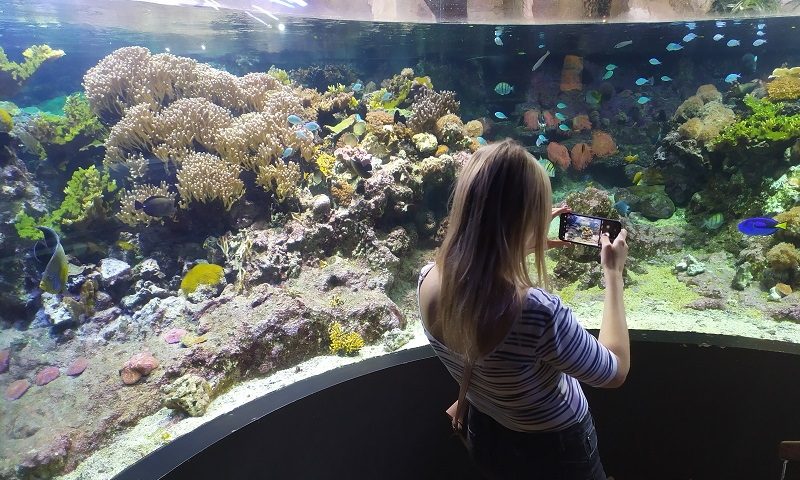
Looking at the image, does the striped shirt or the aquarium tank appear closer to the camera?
the striped shirt

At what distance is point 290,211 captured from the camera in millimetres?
5266

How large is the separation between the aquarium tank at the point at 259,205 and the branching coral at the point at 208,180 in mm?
32

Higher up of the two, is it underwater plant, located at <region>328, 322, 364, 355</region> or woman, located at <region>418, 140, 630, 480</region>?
woman, located at <region>418, 140, 630, 480</region>

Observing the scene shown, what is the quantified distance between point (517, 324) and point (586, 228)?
611mm

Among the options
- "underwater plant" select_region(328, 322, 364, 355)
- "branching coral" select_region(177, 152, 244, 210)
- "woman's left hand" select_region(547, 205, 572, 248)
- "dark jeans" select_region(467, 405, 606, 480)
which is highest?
"woman's left hand" select_region(547, 205, 572, 248)

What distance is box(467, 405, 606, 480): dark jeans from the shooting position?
1401 millimetres

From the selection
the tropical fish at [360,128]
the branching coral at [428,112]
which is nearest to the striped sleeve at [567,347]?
the branching coral at [428,112]

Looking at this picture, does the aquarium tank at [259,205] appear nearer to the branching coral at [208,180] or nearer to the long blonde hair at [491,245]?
the branching coral at [208,180]

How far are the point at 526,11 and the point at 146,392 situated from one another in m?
7.66

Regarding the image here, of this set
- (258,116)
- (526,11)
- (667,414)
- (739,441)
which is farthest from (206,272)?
(526,11)

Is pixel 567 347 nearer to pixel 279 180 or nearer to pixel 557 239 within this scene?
pixel 557 239

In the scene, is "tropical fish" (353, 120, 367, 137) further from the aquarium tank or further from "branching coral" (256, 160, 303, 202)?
"branching coral" (256, 160, 303, 202)

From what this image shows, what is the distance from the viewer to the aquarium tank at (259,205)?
12.0 ft

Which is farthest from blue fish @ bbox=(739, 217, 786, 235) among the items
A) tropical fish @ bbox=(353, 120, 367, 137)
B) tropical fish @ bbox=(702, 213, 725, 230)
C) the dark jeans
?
tropical fish @ bbox=(353, 120, 367, 137)
